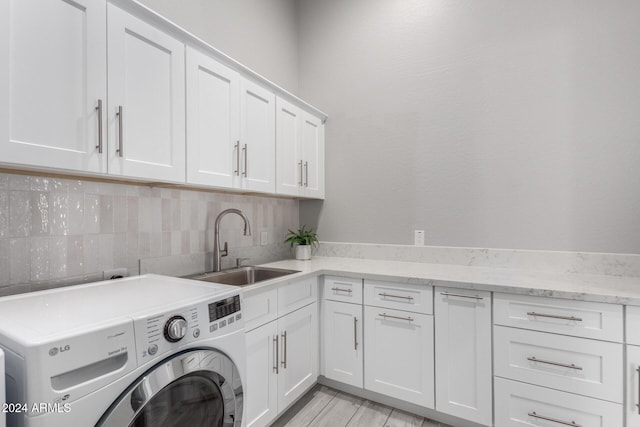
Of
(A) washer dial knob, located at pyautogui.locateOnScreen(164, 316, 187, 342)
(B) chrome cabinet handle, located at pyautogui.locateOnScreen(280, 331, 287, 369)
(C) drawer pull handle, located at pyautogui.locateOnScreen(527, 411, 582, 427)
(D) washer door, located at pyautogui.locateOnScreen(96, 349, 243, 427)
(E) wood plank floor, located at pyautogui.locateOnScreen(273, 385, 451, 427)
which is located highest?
(A) washer dial knob, located at pyautogui.locateOnScreen(164, 316, 187, 342)

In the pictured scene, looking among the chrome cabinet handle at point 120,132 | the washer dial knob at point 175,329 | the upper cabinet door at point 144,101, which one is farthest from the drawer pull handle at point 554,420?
the chrome cabinet handle at point 120,132

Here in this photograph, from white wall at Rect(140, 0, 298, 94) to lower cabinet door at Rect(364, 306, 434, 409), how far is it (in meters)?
2.01

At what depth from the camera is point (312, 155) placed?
2689 millimetres

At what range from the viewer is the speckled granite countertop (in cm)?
147

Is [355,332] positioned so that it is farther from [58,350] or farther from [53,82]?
[53,82]

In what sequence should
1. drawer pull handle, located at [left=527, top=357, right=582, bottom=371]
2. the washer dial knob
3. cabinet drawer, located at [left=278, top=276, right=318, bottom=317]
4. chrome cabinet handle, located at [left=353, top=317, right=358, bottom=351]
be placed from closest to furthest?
1. the washer dial knob
2. drawer pull handle, located at [left=527, top=357, right=582, bottom=371]
3. cabinet drawer, located at [left=278, top=276, right=318, bottom=317]
4. chrome cabinet handle, located at [left=353, top=317, right=358, bottom=351]

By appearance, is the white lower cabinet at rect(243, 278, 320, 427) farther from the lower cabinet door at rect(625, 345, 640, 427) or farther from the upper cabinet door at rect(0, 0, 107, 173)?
the lower cabinet door at rect(625, 345, 640, 427)

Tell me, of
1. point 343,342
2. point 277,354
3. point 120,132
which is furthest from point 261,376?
point 120,132

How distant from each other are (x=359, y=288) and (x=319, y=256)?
0.84m

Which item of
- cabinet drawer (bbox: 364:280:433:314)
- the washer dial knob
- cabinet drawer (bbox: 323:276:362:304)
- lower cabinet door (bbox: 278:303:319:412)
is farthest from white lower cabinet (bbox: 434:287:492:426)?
the washer dial knob

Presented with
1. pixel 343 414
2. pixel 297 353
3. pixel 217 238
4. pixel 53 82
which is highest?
pixel 53 82

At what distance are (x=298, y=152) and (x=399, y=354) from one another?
5.16ft

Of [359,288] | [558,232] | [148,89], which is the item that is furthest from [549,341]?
[148,89]

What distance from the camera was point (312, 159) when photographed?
2.69 metres
